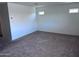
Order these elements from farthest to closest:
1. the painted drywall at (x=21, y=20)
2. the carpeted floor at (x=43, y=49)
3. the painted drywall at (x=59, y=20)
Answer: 1. the painted drywall at (x=59, y=20)
2. the painted drywall at (x=21, y=20)
3. the carpeted floor at (x=43, y=49)

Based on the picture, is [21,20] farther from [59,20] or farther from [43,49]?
[43,49]

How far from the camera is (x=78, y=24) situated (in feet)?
18.5

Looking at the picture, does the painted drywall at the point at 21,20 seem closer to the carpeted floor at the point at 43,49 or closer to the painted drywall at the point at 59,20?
the painted drywall at the point at 59,20

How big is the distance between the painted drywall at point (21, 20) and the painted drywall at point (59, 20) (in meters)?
0.72

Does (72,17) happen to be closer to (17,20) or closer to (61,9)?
(61,9)

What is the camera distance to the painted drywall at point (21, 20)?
506 cm

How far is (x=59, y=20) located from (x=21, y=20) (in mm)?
2553

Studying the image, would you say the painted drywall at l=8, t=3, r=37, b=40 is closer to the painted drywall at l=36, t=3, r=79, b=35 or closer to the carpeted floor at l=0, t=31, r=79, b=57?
the painted drywall at l=36, t=3, r=79, b=35

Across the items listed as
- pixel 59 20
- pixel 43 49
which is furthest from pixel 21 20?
pixel 43 49

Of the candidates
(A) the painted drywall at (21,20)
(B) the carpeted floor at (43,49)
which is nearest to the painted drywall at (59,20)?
(A) the painted drywall at (21,20)

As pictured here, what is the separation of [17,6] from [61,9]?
283 centimetres

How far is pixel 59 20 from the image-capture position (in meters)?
6.36

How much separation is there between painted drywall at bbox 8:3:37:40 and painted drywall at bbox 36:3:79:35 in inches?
28.3

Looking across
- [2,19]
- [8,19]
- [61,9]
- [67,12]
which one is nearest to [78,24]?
[67,12]
